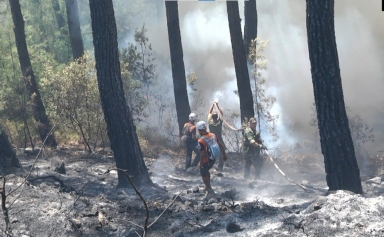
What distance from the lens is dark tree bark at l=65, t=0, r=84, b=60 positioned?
17984mm

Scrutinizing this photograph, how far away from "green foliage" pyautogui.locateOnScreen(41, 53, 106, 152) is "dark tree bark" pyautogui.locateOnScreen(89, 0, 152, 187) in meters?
3.61

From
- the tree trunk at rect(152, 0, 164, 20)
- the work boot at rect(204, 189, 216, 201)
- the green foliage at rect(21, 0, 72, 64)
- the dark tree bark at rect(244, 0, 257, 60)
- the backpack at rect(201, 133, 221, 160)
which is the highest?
the tree trunk at rect(152, 0, 164, 20)

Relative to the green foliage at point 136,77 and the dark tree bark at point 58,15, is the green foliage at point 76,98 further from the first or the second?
the dark tree bark at point 58,15

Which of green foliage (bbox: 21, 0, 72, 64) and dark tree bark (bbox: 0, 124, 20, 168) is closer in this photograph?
dark tree bark (bbox: 0, 124, 20, 168)

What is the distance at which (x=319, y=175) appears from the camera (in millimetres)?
14992

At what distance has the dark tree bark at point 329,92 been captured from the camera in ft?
31.4

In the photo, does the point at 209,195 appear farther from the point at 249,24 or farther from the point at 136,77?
the point at 136,77

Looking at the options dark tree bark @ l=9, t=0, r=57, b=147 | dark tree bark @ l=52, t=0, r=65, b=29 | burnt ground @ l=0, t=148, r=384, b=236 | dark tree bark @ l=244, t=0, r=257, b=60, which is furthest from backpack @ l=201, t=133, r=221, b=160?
dark tree bark @ l=52, t=0, r=65, b=29

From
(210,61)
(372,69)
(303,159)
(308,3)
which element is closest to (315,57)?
(308,3)

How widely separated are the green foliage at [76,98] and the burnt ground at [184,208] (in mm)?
1561

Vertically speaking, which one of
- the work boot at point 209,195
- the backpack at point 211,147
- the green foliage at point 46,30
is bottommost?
the work boot at point 209,195

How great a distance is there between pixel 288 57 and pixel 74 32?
11.5 meters

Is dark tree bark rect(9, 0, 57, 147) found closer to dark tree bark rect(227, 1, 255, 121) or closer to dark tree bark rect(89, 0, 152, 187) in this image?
dark tree bark rect(89, 0, 152, 187)

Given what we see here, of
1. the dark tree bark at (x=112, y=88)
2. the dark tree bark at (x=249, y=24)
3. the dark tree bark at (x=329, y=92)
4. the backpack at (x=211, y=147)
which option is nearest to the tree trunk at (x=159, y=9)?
the dark tree bark at (x=249, y=24)
